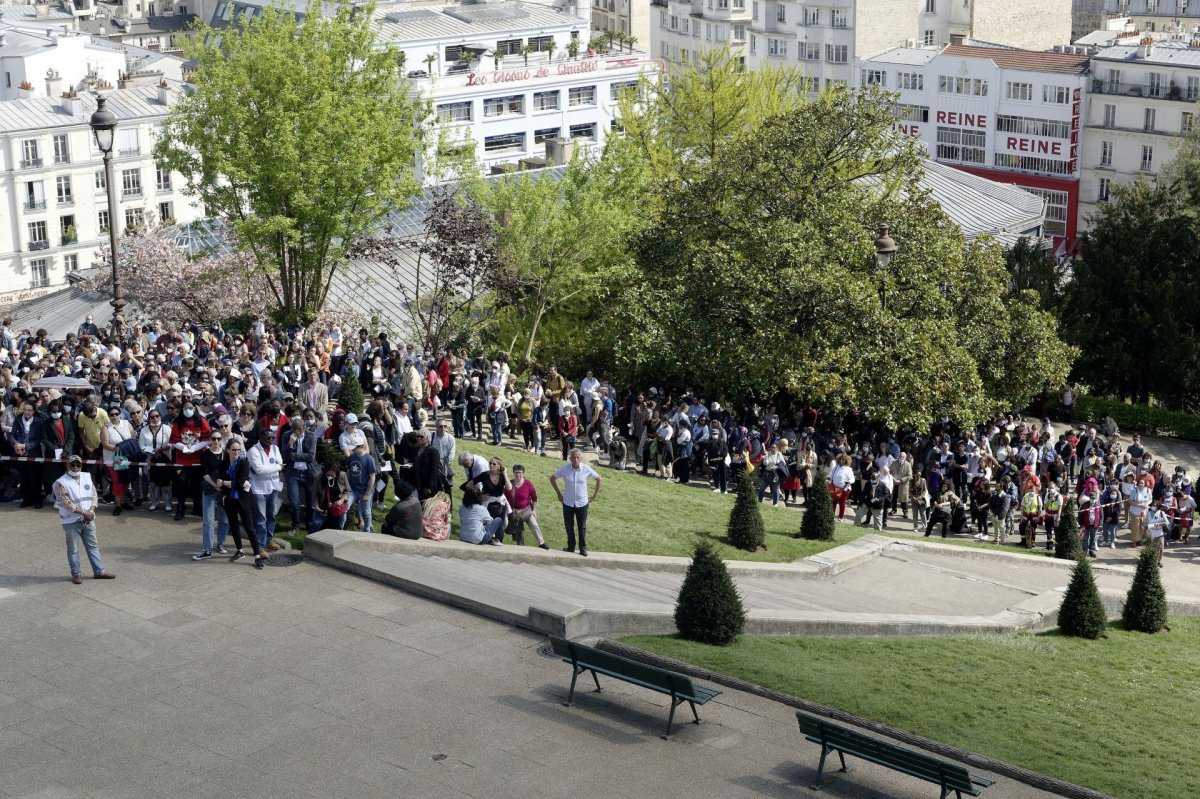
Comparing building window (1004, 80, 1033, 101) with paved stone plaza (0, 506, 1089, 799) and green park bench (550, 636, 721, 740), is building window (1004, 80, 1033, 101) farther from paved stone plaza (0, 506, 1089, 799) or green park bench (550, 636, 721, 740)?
green park bench (550, 636, 721, 740)

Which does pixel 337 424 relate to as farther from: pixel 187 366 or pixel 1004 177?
pixel 1004 177

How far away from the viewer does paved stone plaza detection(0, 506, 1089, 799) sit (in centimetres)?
1489

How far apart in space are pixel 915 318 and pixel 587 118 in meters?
64.8

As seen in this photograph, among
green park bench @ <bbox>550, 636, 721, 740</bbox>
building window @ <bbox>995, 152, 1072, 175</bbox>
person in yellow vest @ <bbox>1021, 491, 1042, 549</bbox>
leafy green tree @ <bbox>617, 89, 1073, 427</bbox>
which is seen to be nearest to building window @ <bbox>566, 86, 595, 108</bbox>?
building window @ <bbox>995, 152, 1072, 175</bbox>

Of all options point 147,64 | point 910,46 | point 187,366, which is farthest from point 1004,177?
point 187,366

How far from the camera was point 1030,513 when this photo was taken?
31.0 metres

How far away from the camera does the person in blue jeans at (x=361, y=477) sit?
21344mm

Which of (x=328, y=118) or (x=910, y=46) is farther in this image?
(x=910, y=46)

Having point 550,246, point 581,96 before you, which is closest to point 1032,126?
point 581,96

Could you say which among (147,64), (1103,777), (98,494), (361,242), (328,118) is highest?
(147,64)

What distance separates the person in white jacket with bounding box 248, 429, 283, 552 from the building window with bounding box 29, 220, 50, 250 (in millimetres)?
64299

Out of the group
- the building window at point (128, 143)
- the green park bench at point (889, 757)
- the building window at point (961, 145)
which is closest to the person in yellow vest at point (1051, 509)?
the green park bench at point (889, 757)

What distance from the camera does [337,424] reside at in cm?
2334

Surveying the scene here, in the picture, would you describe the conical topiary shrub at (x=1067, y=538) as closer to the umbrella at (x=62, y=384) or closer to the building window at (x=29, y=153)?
the umbrella at (x=62, y=384)
